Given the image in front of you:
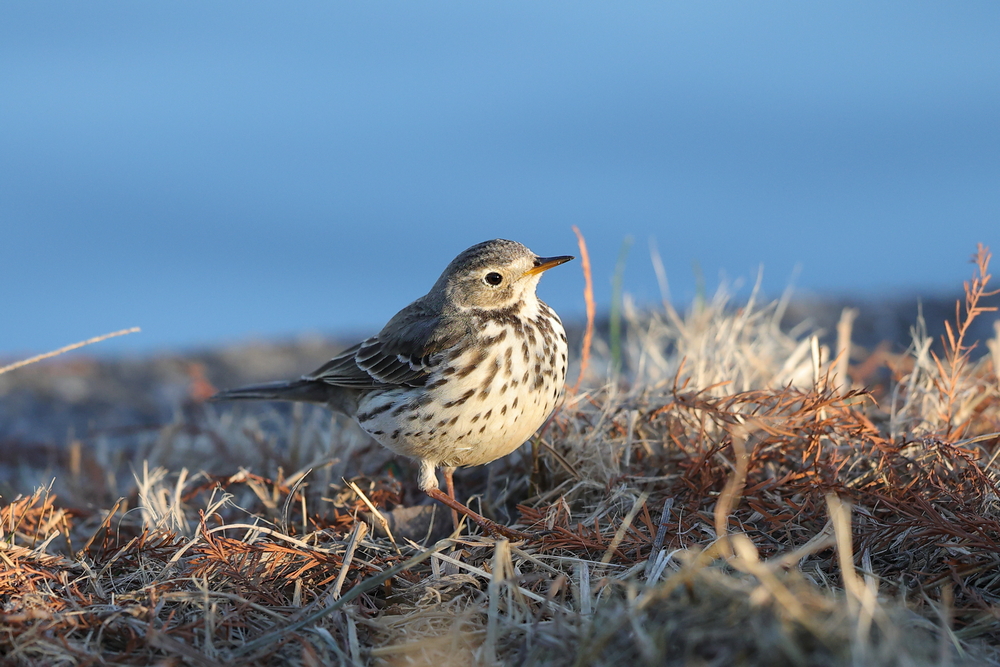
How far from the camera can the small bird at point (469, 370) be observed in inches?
184

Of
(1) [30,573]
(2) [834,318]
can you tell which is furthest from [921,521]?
(2) [834,318]

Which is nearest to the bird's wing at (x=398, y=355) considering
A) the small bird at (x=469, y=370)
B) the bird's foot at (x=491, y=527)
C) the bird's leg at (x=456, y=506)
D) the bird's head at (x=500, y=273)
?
the small bird at (x=469, y=370)

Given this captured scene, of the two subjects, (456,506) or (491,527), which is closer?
(491,527)

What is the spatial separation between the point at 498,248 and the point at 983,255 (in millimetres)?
2715

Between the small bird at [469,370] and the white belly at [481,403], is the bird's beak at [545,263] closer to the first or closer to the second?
the small bird at [469,370]

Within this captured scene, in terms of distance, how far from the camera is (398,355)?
17.3 feet

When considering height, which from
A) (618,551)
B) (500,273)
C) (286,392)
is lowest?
(618,551)

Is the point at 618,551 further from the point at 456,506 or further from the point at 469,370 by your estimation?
the point at 469,370

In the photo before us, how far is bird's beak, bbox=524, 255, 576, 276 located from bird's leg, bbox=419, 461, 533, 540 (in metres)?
1.33

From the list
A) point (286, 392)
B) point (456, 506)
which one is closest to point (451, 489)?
point (456, 506)

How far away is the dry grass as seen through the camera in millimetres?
2666

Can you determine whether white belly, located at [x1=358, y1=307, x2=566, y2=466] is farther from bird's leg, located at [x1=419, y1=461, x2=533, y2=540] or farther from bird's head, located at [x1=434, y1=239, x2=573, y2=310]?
bird's head, located at [x1=434, y1=239, x2=573, y2=310]

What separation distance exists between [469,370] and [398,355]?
0.71 meters

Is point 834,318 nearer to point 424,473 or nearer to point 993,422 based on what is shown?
point 993,422
